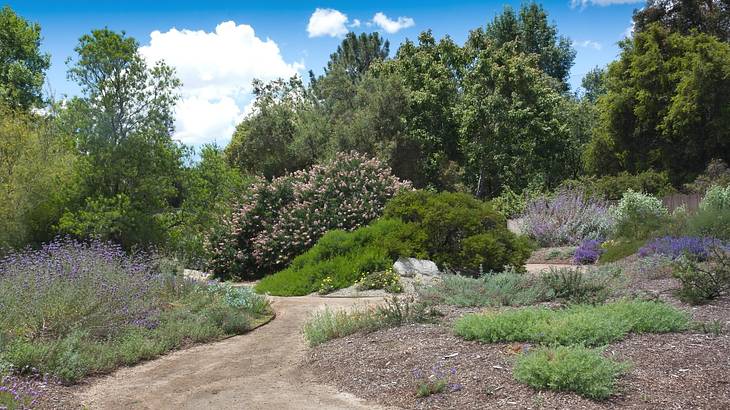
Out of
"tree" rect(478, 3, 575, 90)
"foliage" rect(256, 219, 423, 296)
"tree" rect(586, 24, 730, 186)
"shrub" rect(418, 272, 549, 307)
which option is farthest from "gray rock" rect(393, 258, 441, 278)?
"tree" rect(478, 3, 575, 90)

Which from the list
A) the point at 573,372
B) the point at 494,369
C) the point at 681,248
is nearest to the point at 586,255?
the point at 681,248

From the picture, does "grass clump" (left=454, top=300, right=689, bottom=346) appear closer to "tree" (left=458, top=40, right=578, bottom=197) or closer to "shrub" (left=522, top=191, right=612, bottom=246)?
"shrub" (left=522, top=191, right=612, bottom=246)

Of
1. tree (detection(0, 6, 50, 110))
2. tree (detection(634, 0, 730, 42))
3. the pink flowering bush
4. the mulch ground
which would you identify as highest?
tree (detection(0, 6, 50, 110))

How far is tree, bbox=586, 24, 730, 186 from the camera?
2650 centimetres

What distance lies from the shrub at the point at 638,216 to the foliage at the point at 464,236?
5245 millimetres

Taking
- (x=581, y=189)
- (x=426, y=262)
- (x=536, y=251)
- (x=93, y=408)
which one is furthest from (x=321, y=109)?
(x=93, y=408)

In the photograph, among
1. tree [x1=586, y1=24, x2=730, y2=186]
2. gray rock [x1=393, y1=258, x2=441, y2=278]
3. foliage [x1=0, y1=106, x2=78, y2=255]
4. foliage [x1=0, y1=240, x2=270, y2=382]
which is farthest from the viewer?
tree [x1=586, y1=24, x2=730, y2=186]

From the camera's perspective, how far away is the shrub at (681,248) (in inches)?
456

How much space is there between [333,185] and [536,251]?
6.69 m

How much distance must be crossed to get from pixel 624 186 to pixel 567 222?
5.34m

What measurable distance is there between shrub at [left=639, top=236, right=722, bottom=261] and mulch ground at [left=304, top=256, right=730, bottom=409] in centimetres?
442

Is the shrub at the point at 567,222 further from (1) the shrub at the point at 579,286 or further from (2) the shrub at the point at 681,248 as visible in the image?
(1) the shrub at the point at 579,286

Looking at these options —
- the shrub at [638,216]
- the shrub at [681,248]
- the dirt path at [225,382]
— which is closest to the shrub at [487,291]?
the dirt path at [225,382]

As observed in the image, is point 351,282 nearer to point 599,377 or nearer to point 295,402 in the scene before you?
point 295,402
